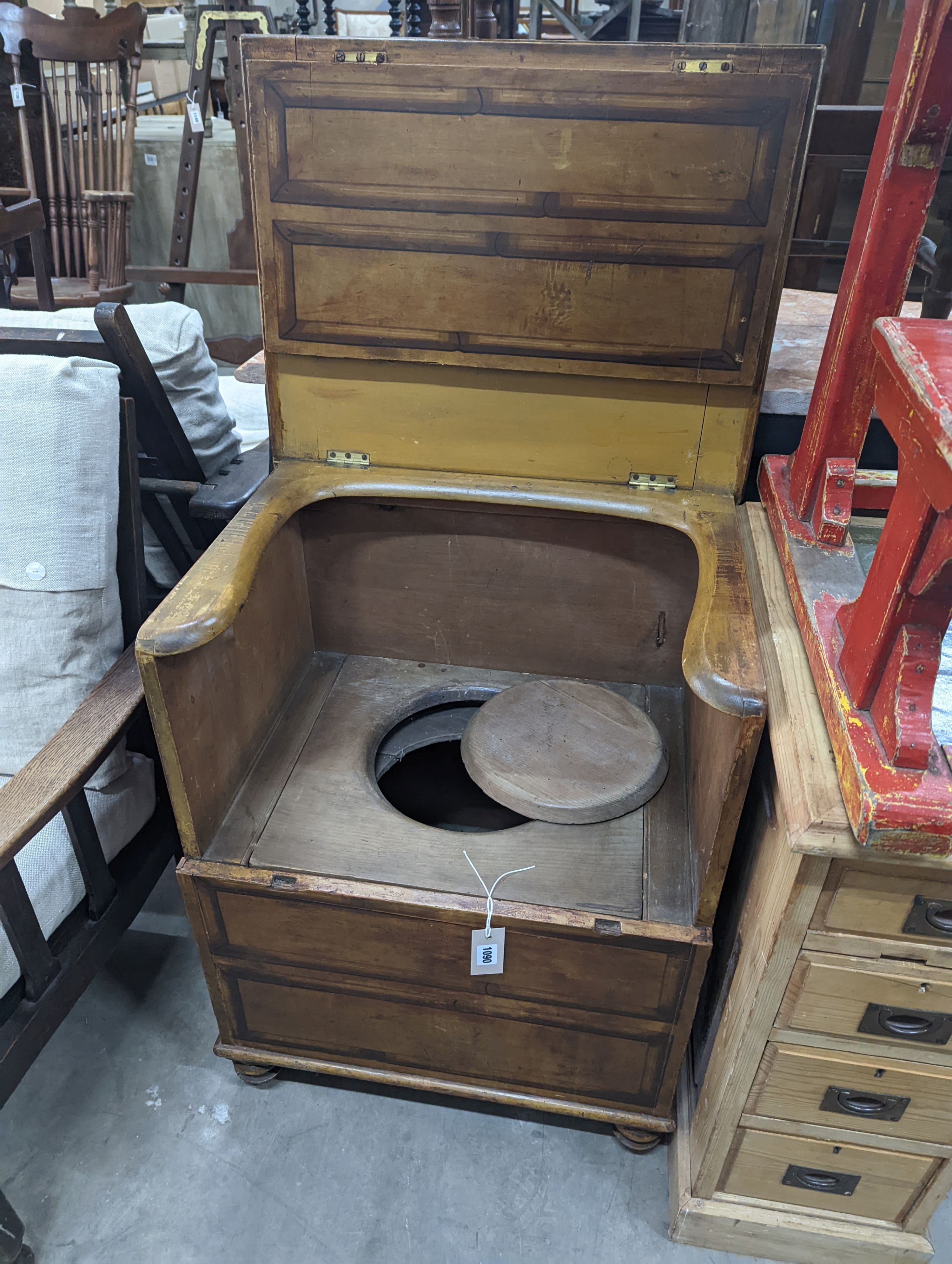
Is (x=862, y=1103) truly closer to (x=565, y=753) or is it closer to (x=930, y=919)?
(x=930, y=919)

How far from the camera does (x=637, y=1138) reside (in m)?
1.33

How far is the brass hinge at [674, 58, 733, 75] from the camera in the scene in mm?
1053

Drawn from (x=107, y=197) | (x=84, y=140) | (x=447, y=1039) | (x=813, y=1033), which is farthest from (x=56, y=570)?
(x=84, y=140)

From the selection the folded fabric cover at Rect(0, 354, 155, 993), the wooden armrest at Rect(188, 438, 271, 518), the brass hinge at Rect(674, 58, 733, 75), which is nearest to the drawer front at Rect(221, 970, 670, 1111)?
the folded fabric cover at Rect(0, 354, 155, 993)

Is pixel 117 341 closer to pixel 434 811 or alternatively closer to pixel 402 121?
pixel 402 121

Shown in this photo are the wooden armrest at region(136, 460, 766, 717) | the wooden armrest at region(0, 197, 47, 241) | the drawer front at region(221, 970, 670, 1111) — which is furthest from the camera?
the wooden armrest at region(0, 197, 47, 241)

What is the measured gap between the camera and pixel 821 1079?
1046 millimetres

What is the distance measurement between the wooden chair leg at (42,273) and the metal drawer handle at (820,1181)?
2.62m

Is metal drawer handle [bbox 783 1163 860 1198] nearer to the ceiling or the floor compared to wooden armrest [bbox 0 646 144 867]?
nearer to the floor

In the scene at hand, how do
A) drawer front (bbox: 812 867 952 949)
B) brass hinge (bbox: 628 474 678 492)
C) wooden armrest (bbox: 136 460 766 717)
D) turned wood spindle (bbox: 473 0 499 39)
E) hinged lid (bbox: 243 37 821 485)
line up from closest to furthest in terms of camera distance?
drawer front (bbox: 812 867 952 949)
wooden armrest (bbox: 136 460 766 717)
hinged lid (bbox: 243 37 821 485)
brass hinge (bbox: 628 474 678 492)
turned wood spindle (bbox: 473 0 499 39)

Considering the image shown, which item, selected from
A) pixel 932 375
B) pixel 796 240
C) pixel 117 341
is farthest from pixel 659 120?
pixel 796 240

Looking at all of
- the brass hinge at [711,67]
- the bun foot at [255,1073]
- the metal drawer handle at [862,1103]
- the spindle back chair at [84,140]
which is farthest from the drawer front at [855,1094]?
the spindle back chair at [84,140]

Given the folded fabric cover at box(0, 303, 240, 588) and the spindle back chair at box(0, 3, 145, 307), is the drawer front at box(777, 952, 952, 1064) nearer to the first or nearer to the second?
the folded fabric cover at box(0, 303, 240, 588)

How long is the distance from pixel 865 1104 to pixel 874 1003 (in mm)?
198
